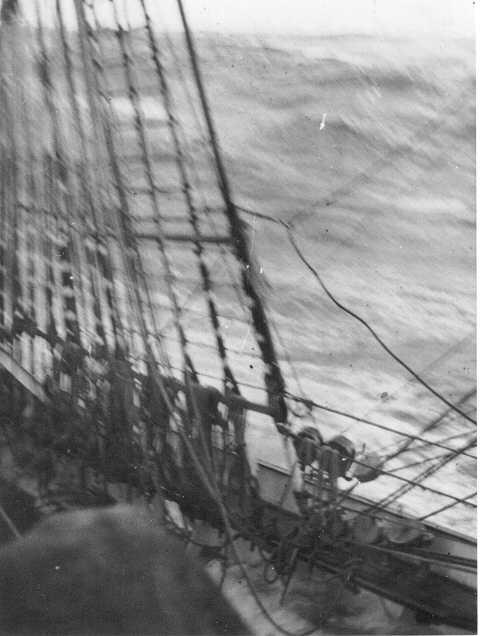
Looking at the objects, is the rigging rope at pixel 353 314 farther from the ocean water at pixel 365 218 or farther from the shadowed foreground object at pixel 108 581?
the shadowed foreground object at pixel 108 581

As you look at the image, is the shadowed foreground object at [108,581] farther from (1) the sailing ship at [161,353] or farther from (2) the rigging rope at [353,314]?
(2) the rigging rope at [353,314]

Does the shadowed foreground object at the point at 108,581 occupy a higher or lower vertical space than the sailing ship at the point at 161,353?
lower

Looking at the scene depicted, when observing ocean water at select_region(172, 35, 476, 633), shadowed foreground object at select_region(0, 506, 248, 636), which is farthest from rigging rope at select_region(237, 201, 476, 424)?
shadowed foreground object at select_region(0, 506, 248, 636)

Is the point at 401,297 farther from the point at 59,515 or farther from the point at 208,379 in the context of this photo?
the point at 59,515

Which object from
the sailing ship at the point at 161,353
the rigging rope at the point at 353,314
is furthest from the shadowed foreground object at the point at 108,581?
the rigging rope at the point at 353,314

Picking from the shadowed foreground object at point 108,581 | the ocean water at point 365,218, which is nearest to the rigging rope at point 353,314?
the ocean water at point 365,218

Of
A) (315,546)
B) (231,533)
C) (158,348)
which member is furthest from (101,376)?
(315,546)
